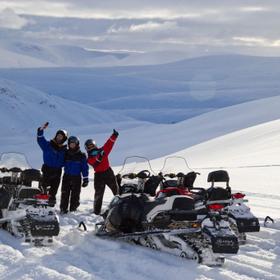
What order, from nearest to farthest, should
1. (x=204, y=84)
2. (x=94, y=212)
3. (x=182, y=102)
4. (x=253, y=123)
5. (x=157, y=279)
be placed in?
(x=157, y=279), (x=94, y=212), (x=253, y=123), (x=182, y=102), (x=204, y=84)

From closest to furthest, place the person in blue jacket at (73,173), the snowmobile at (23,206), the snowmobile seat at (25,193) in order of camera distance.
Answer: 1. the snowmobile at (23,206)
2. the snowmobile seat at (25,193)
3. the person in blue jacket at (73,173)

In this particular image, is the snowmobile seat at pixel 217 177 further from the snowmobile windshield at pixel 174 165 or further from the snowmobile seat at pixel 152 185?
the snowmobile seat at pixel 152 185

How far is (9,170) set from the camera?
26.6 feet

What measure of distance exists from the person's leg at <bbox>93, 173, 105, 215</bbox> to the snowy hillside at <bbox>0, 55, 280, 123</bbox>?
315ft

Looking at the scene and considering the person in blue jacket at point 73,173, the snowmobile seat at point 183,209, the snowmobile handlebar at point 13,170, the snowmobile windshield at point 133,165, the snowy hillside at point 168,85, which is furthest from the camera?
the snowy hillside at point 168,85

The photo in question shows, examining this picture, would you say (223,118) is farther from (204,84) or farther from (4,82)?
(204,84)

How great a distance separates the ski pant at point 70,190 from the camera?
9.51 m

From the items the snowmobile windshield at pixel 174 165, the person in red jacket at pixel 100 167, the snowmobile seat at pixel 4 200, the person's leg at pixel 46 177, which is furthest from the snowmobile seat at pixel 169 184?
the person's leg at pixel 46 177

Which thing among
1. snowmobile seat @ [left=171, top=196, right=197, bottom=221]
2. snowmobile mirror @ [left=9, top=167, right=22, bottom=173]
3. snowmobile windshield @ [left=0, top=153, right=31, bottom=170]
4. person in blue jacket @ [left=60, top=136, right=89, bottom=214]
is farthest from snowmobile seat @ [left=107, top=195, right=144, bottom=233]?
person in blue jacket @ [left=60, top=136, right=89, bottom=214]

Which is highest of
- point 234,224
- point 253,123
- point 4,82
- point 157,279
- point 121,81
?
point 121,81

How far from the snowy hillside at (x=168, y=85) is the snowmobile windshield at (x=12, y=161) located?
97.2 metres

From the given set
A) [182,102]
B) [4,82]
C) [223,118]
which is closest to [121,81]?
[182,102]

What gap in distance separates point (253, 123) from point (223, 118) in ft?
9.72

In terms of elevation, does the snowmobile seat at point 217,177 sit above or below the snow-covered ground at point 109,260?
above
